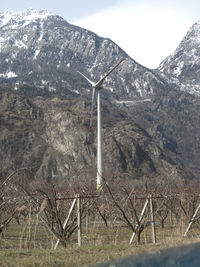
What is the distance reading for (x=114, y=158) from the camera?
460 ft

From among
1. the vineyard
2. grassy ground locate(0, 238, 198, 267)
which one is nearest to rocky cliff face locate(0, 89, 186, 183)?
the vineyard

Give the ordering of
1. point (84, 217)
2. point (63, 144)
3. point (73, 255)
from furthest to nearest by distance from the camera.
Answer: point (63, 144)
point (84, 217)
point (73, 255)

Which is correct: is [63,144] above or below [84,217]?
above

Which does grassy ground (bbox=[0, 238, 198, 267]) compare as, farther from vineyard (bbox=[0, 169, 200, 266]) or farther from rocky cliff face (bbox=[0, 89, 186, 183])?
rocky cliff face (bbox=[0, 89, 186, 183])

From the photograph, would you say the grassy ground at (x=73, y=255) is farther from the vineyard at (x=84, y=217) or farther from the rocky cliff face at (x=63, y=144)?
the rocky cliff face at (x=63, y=144)

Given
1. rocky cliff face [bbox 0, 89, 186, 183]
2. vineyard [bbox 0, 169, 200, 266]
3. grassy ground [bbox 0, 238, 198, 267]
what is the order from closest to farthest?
grassy ground [bbox 0, 238, 198, 267] → vineyard [bbox 0, 169, 200, 266] → rocky cliff face [bbox 0, 89, 186, 183]

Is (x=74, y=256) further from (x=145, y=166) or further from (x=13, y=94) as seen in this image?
(x=13, y=94)

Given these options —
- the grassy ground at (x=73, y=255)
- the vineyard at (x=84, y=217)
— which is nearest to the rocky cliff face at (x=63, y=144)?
the vineyard at (x=84, y=217)

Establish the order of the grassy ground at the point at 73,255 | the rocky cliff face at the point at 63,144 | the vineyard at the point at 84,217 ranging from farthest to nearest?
1. the rocky cliff face at the point at 63,144
2. the vineyard at the point at 84,217
3. the grassy ground at the point at 73,255

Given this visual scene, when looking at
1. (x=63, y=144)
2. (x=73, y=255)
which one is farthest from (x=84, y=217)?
(x=63, y=144)

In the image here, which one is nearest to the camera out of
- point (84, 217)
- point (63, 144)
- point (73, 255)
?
point (73, 255)

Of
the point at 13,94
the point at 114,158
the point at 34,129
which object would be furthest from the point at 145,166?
the point at 13,94

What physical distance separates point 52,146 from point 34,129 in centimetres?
1060

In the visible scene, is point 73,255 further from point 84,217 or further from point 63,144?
point 63,144
